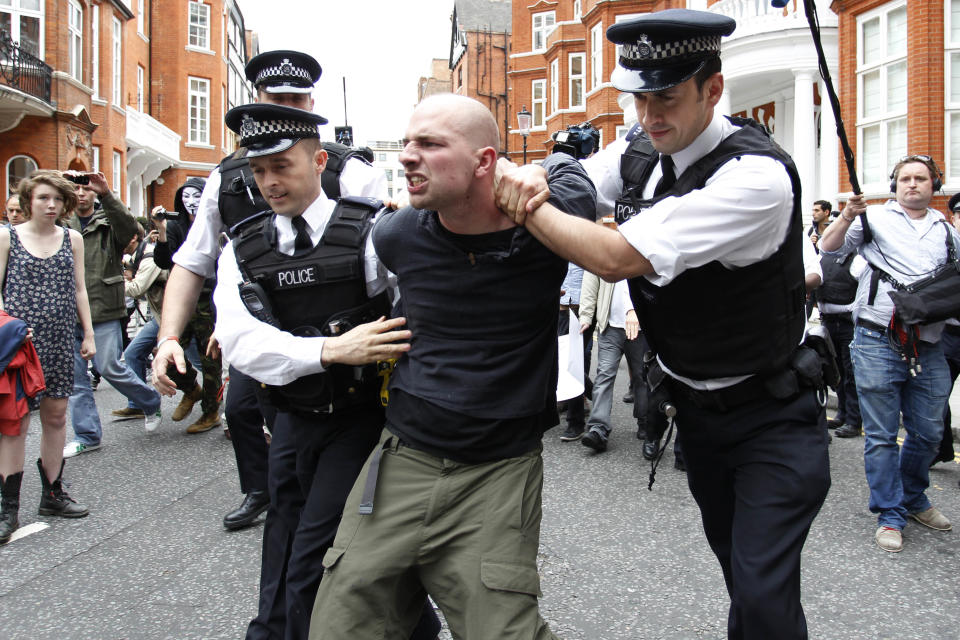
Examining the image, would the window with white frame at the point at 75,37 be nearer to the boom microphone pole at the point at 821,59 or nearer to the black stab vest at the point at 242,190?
the black stab vest at the point at 242,190

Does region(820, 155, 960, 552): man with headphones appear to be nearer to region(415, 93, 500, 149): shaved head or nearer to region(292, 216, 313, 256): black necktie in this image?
region(415, 93, 500, 149): shaved head

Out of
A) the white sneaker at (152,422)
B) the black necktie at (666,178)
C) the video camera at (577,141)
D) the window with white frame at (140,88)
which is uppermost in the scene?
the window with white frame at (140,88)

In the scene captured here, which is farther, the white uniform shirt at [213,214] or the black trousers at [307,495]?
the white uniform shirt at [213,214]

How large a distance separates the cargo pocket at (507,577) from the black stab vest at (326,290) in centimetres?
78

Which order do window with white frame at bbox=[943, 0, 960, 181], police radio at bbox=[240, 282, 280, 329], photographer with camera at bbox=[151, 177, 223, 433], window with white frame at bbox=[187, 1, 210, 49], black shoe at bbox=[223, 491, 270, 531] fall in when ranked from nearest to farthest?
police radio at bbox=[240, 282, 280, 329]
black shoe at bbox=[223, 491, 270, 531]
photographer with camera at bbox=[151, 177, 223, 433]
window with white frame at bbox=[943, 0, 960, 181]
window with white frame at bbox=[187, 1, 210, 49]

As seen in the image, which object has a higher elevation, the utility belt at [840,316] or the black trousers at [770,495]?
the utility belt at [840,316]

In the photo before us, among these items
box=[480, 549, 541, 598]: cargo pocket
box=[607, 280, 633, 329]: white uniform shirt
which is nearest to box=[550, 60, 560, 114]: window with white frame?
box=[607, 280, 633, 329]: white uniform shirt

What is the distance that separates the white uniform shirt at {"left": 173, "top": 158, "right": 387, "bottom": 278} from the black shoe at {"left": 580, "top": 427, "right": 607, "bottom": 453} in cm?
332

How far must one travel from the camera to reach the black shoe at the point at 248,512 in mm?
4477

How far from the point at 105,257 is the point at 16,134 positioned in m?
15.5

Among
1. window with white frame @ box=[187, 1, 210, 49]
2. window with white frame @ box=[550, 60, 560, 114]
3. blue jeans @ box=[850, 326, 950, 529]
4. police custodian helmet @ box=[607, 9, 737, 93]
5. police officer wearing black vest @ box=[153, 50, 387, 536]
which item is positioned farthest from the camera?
window with white frame @ box=[187, 1, 210, 49]

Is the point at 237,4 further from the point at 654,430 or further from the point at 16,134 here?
the point at 654,430

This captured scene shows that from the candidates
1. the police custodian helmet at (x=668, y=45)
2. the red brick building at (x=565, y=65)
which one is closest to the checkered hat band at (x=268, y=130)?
the police custodian helmet at (x=668, y=45)

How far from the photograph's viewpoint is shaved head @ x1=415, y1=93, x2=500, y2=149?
201 cm
